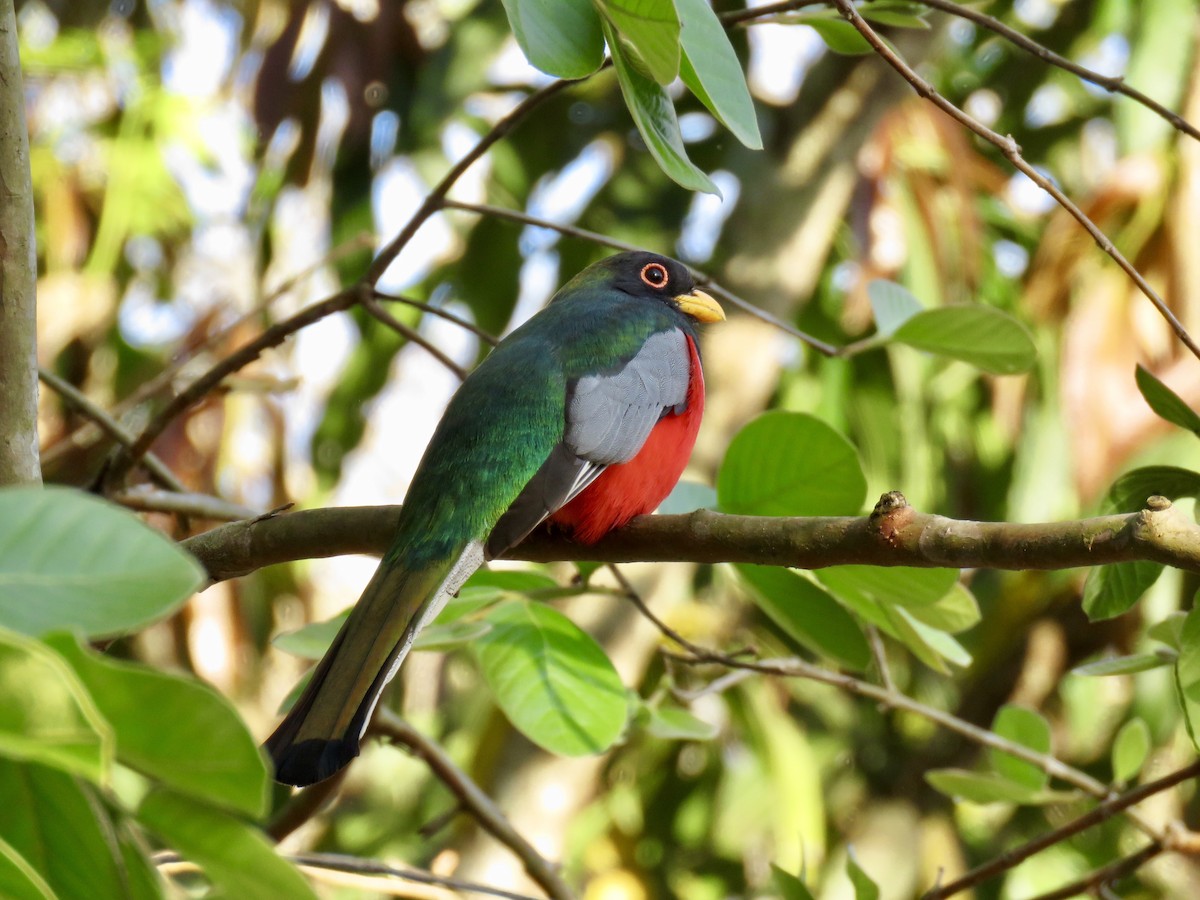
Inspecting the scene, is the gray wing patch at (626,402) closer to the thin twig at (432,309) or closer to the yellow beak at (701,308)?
the thin twig at (432,309)

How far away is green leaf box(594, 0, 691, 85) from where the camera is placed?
1472 mm

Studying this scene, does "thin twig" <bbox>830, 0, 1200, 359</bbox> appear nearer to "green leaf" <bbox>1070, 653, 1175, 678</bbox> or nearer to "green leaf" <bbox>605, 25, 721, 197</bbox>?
"green leaf" <bbox>605, 25, 721, 197</bbox>

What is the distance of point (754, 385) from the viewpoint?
20.8 feet

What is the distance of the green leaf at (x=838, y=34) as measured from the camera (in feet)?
8.40

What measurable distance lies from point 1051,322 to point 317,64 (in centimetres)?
449

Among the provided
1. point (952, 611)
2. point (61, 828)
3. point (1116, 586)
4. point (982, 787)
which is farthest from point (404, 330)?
Answer: point (61, 828)

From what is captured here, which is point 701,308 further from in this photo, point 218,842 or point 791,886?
point 218,842

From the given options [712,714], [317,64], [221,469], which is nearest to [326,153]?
[317,64]

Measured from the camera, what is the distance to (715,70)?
5.39 feet

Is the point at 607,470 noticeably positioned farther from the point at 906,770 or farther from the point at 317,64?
the point at 906,770

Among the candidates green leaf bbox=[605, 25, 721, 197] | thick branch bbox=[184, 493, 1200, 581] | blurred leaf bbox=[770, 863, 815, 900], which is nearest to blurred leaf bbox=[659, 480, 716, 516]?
thick branch bbox=[184, 493, 1200, 581]

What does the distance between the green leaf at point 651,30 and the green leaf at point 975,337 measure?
4.57 feet

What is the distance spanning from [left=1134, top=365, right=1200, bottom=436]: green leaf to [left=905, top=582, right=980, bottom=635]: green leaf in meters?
0.55

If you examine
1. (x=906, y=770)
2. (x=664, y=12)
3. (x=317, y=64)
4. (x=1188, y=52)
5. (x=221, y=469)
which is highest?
(x=1188, y=52)
